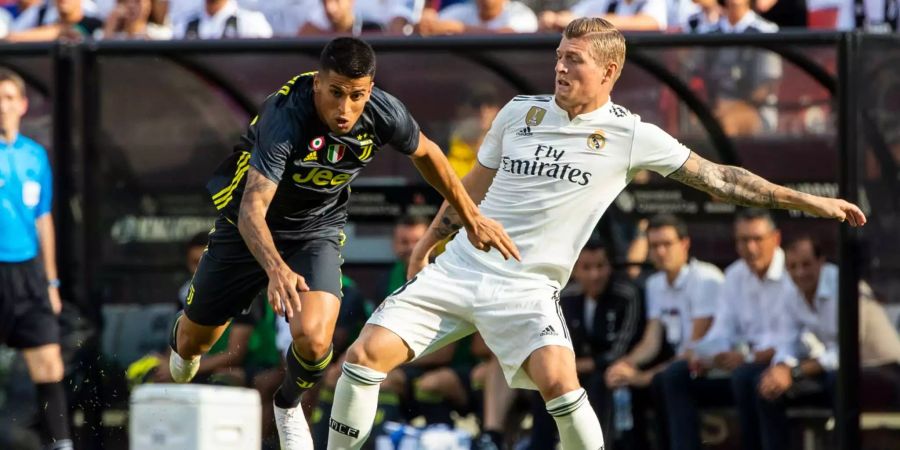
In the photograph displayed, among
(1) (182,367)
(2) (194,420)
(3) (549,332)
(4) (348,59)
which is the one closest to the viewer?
(2) (194,420)

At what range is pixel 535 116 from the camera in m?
7.22

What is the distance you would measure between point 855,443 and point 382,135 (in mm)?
3968

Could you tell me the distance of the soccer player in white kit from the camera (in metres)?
6.97

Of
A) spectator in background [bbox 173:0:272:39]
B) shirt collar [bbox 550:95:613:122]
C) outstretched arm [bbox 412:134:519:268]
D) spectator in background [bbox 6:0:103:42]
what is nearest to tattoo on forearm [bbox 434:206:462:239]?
outstretched arm [bbox 412:134:519:268]

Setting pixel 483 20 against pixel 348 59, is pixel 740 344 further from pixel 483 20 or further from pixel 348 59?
pixel 348 59

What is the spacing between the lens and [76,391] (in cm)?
1035

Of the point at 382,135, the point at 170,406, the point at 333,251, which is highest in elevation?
the point at 382,135

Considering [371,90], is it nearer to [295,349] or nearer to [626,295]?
[295,349]

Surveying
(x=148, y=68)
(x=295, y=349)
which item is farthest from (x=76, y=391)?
(x=295, y=349)

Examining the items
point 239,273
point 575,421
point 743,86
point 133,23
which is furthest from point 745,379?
point 133,23

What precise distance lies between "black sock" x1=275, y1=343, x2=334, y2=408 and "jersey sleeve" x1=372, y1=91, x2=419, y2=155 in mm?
1129

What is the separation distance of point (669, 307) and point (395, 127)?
3353 mm

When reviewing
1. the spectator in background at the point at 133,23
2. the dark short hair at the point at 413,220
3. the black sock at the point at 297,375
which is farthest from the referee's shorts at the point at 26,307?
the black sock at the point at 297,375

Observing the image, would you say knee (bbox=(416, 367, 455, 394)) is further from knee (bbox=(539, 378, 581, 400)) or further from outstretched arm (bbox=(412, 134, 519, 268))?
knee (bbox=(539, 378, 581, 400))
